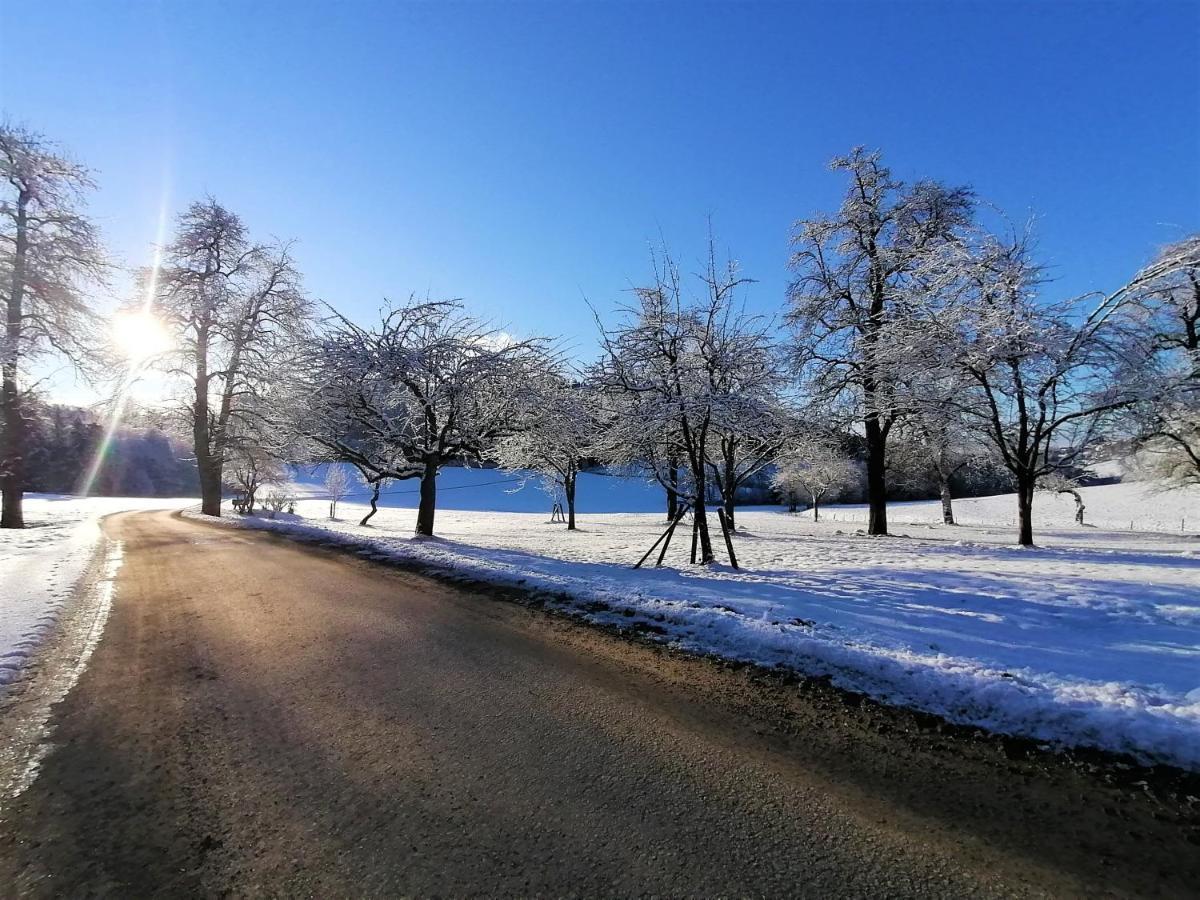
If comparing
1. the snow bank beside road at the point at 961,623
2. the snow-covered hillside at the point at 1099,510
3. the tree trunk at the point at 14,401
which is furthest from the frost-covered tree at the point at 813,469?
the tree trunk at the point at 14,401

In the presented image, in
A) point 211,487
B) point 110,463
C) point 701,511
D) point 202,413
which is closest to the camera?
point 701,511

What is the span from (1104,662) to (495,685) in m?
5.15

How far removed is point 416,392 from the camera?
13719 millimetres

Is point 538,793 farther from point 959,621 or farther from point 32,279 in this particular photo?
point 32,279

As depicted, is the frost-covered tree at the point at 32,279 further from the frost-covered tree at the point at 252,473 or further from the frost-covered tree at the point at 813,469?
the frost-covered tree at the point at 813,469

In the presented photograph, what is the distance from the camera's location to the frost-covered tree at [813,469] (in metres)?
18.8

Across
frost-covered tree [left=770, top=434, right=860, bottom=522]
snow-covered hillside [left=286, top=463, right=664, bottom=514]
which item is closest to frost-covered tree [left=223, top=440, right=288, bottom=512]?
snow-covered hillside [left=286, top=463, right=664, bottom=514]

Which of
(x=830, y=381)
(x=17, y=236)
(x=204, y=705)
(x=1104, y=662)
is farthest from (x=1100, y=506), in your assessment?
(x=17, y=236)

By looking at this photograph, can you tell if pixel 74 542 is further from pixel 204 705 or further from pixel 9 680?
pixel 204 705

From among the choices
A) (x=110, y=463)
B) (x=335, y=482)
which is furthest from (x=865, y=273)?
(x=110, y=463)

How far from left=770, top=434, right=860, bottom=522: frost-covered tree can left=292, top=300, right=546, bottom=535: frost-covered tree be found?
9.29 m

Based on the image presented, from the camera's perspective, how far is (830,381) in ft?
52.7

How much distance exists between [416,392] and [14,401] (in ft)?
37.3

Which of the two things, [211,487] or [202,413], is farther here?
[211,487]
